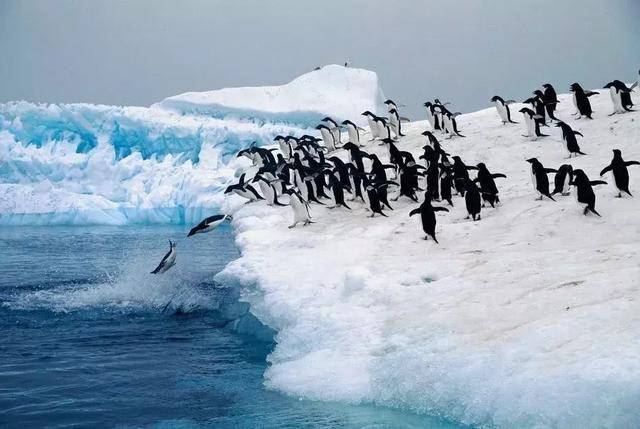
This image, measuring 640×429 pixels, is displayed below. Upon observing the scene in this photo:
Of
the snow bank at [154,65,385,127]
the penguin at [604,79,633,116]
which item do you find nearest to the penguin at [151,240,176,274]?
the penguin at [604,79,633,116]

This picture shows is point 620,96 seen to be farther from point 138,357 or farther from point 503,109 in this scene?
point 138,357

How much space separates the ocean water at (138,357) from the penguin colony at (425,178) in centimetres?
109

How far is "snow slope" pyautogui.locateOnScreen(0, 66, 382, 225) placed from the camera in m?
27.9

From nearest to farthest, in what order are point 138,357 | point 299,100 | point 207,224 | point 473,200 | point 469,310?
point 469,310 < point 138,357 < point 473,200 < point 207,224 < point 299,100

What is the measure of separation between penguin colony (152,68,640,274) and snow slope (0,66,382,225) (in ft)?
41.5

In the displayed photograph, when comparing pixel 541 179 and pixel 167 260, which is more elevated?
pixel 541 179

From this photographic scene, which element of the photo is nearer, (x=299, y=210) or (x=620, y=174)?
(x=620, y=174)

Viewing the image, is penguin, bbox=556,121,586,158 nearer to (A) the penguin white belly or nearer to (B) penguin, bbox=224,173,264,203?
(A) the penguin white belly

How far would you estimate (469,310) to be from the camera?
545 centimetres

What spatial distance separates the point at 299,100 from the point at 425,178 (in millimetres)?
22444

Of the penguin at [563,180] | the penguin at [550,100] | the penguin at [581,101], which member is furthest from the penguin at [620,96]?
the penguin at [563,180]

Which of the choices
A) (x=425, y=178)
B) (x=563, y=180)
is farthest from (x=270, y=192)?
(x=563, y=180)

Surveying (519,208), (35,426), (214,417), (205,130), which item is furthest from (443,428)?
(205,130)

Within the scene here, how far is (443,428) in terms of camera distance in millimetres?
4402
